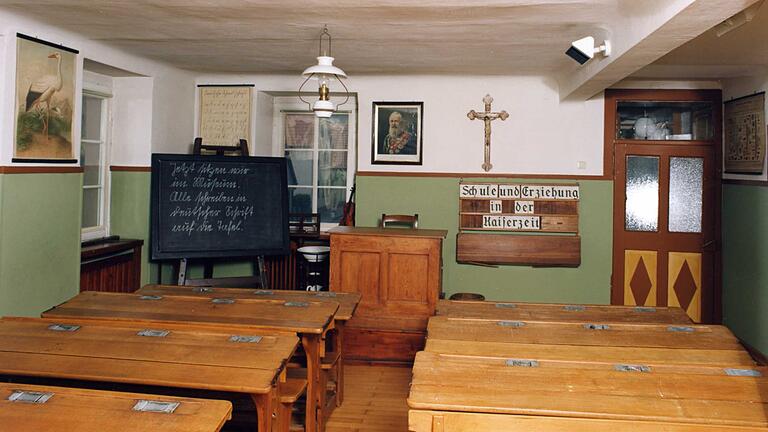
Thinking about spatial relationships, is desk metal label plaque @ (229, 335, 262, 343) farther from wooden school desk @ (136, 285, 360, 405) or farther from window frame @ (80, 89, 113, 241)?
window frame @ (80, 89, 113, 241)

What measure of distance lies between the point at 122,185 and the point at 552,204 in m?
3.91

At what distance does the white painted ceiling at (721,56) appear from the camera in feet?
14.0

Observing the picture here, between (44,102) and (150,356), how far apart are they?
8.40 feet

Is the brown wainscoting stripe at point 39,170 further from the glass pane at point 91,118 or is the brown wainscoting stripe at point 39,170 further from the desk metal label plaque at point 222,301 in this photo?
the desk metal label plaque at point 222,301

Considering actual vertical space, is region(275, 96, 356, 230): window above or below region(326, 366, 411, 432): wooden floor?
→ above

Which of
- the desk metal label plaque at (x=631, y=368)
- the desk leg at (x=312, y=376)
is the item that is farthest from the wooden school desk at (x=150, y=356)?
the desk metal label plaque at (x=631, y=368)

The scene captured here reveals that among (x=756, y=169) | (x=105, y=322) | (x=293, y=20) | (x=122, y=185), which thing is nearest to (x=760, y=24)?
(x=756, y=169)

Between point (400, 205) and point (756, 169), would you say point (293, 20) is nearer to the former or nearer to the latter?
point (400, 205)

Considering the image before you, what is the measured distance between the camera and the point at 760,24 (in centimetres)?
406

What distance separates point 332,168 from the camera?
697 centimetres

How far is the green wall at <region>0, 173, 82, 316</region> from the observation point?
4.11 meters

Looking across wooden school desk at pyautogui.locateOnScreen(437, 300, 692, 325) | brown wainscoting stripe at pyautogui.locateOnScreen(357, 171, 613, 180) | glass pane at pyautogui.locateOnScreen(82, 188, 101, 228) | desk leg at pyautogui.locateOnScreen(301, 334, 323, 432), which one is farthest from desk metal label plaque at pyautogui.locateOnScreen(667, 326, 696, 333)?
glass pane at pyautogui.locateOnScreen(82, 188, 101, 228)

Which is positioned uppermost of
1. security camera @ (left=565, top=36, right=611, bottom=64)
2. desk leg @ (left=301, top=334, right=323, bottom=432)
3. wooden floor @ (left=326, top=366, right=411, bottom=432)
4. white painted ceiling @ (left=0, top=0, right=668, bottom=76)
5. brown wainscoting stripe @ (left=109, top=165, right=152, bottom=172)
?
white painted ceiling @ (left=0, top=0, right=668, bottom=76)

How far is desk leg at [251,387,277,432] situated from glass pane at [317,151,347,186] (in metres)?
4.51
